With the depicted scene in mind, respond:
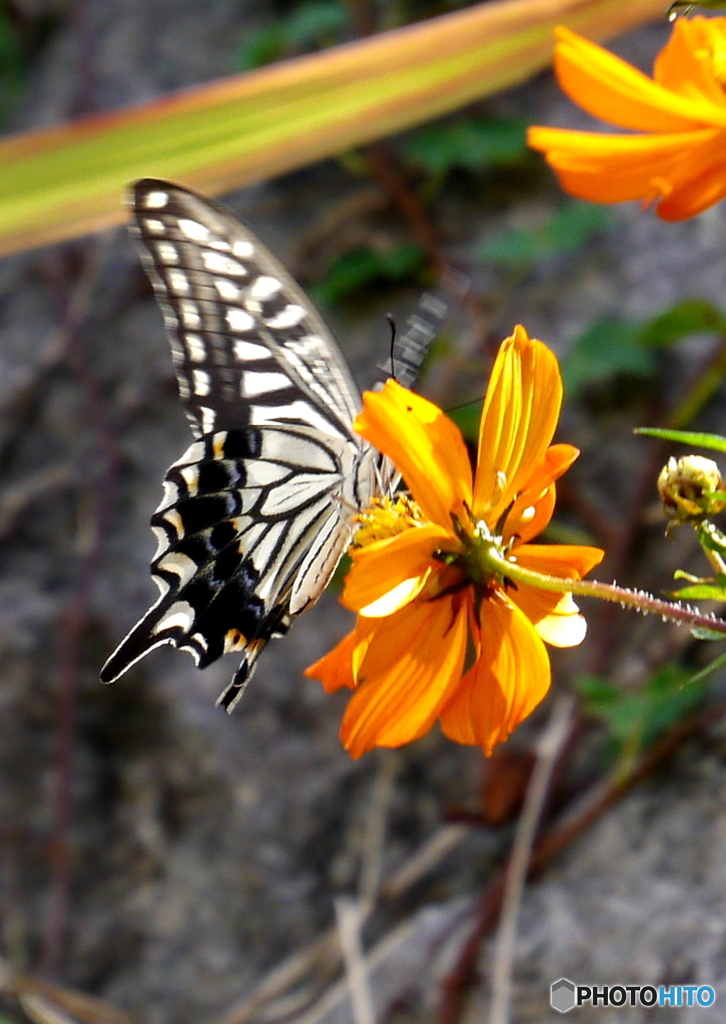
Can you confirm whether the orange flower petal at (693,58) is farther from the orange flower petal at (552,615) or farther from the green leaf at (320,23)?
the green leaf at (320,23)

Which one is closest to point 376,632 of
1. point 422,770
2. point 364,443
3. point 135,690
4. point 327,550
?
point 327,550

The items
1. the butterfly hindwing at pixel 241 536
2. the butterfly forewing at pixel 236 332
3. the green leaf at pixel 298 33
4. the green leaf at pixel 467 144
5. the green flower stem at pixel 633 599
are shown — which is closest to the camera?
the green flower stem at pixel 633 599

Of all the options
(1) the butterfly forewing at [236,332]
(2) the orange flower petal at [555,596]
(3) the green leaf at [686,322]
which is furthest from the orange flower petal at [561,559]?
(3) the green leaf at [686,322]

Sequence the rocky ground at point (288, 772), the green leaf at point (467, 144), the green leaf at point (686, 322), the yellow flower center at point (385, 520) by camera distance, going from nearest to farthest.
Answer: the yellow flower center at point (385, 520) < the rocky ground at point (288, 772) < the green leaf at point (686, 322) < the green leaf at point (467, 144)

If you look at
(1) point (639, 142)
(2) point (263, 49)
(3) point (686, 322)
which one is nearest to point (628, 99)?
(1) point (639, 142)

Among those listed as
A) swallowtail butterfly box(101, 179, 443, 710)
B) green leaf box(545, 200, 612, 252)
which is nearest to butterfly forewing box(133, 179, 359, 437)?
swallowtail butterfly box(101, 179, 443, 710)

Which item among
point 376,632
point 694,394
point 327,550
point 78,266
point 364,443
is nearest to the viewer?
point 376,632

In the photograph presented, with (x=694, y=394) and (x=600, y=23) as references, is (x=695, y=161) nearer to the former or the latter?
(x=600, y=23)
